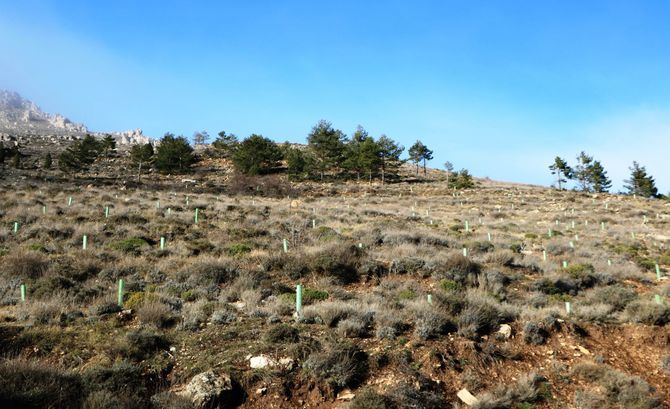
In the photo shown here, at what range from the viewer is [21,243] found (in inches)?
575

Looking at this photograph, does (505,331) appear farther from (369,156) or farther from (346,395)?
(369,156)

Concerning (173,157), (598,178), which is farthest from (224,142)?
(598,178)

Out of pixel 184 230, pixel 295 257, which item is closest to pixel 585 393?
pixel 295 257

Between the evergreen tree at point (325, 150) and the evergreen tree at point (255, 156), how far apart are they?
6610 mm

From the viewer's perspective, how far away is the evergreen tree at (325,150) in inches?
2498

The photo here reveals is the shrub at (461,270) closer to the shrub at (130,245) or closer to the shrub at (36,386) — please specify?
the shrub at (36,386)

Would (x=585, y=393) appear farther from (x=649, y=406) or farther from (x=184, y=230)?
(x=184, y=230)

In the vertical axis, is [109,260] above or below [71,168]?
below

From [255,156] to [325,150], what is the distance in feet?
37.8

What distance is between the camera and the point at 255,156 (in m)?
59.3

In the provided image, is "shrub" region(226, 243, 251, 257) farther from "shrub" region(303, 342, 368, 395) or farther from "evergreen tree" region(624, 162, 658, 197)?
"evergreen tree" region(624, 162, 658, 197)

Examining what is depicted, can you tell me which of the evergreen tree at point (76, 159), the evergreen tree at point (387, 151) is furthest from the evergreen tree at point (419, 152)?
the evergreen tree at point (76, 159)

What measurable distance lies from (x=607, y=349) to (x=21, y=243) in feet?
59.8

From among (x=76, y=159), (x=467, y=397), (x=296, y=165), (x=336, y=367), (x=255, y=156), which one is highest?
(x=255, y=156)
